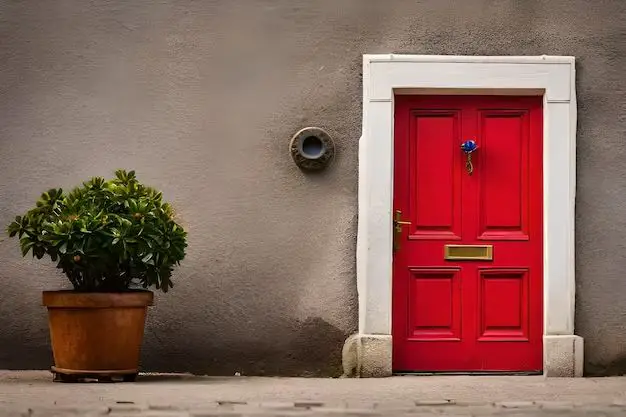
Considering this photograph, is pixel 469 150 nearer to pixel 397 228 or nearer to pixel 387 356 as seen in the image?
pixel 397 228

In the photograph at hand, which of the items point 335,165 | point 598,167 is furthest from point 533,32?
point 335,165

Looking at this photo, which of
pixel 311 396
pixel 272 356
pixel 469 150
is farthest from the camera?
pixel 469 150

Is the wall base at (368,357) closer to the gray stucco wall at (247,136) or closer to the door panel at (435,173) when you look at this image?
the gray stucco wall at (247,136)

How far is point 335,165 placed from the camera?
31.8 ft

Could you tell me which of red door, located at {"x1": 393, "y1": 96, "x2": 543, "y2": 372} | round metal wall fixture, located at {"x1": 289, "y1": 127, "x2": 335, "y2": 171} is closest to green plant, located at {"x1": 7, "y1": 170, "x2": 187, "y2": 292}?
round metal wall fixture, located at {"x1": 289, "y1": 127, "x2": 335, "y2": 171}

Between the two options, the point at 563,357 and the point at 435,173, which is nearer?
the point at 563,357

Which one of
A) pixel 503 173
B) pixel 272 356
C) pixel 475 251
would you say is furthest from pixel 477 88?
pixel 272 356

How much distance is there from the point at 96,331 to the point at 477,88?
332cm

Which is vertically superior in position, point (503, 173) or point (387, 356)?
point (503, 173)

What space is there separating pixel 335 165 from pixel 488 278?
1.42 metres

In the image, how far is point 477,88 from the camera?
9688mm

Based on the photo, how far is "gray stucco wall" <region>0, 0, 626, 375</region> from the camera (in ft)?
31.6

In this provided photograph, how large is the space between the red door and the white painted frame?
142mm

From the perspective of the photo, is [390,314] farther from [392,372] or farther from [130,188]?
[130,188]
